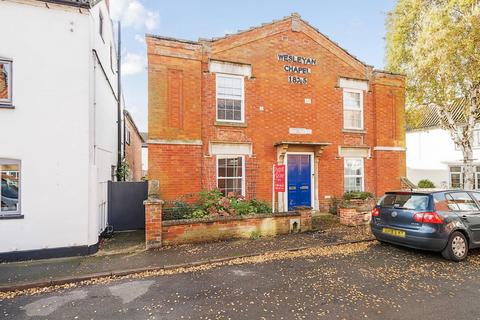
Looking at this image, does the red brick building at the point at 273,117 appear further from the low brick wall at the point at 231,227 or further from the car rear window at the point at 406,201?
the car rear window at the point at 406,201

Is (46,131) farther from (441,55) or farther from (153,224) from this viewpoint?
(441,55)

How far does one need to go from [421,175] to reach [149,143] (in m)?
24.5

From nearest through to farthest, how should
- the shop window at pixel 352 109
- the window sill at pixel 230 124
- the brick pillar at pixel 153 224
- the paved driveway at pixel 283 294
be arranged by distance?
the paved driveway at pixel 283 294, the brick pillar at pixel 153 224, the window sill at pixel 230 124, the shop window at pixel 352 109

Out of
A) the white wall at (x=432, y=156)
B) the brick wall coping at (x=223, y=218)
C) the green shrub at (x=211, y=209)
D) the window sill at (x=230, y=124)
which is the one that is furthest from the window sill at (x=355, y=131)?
the white wall at (x=432, y=156)

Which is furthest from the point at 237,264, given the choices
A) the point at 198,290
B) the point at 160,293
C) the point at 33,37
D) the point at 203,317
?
the point at 33,37

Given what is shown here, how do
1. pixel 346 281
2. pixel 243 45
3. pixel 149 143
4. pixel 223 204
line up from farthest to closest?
pixel 243 45, pixel 149 143, pixel 223 204, pixel 346 281

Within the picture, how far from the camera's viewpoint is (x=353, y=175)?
1297cm

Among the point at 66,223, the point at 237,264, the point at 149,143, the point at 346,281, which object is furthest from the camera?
the point at 149,143

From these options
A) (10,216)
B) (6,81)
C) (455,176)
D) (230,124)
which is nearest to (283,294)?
(10,216)

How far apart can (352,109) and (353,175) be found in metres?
2.97

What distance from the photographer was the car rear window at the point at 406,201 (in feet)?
21.6

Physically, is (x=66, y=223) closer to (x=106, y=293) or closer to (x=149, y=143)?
(x=106, y=293)

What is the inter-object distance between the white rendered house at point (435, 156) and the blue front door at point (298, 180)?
1713 centimetres

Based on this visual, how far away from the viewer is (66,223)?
266 inches
